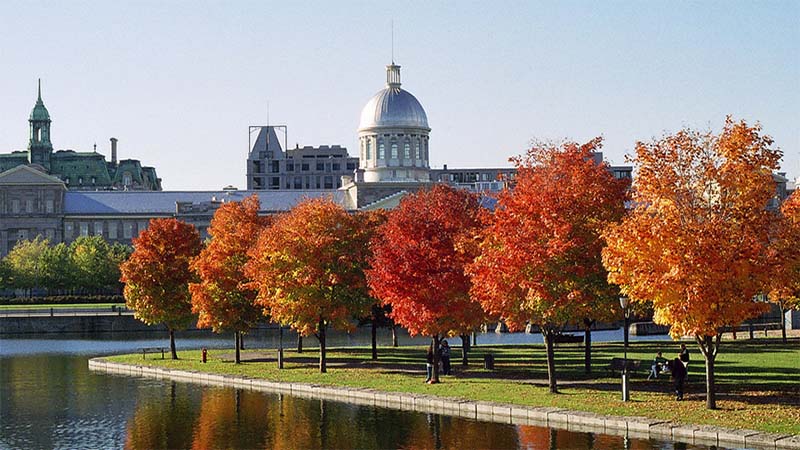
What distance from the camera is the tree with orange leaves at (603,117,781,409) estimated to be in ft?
141

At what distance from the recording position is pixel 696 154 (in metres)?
44.4

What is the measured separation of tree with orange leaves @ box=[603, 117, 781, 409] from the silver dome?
4729 inches

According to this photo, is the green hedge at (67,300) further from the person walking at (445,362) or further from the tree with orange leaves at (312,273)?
the person walking at (445,362)

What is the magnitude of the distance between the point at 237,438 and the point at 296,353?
114ft

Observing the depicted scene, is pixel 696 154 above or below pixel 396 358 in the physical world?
above

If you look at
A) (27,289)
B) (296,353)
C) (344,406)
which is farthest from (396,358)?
(27,289)

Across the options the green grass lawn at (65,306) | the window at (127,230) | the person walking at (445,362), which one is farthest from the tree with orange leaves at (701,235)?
the window at (127,230)

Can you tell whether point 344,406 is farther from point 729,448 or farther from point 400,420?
point 729,448

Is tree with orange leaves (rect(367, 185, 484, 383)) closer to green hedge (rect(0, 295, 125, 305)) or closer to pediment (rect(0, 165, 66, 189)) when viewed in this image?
green hedge (rect(0, 295, 125, 305))

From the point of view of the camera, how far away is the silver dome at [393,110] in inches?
6481

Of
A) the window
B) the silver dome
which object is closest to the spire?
the silver dome

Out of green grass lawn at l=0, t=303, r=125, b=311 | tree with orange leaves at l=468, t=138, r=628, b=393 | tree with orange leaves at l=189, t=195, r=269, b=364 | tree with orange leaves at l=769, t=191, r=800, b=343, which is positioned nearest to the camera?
tree with orange leaves at l=769, t=191, r=800, b=343

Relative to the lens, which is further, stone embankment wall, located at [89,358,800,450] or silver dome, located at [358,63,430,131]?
silver dome, located at [358,63,430,131]

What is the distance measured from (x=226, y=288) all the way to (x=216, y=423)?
2481cm
